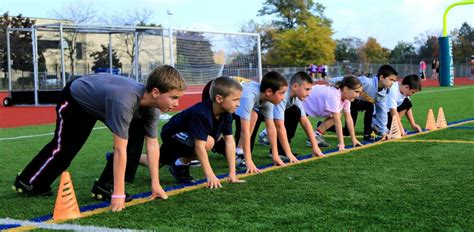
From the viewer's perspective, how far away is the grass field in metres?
3.47

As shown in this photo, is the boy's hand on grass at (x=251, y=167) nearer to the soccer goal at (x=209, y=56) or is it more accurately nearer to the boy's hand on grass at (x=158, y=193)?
the boy's hand on grass at (x=158, y=193)

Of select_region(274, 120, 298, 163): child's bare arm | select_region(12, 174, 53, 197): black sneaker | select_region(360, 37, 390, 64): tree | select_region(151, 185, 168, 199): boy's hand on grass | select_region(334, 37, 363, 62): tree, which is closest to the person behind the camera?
select_region(151, 185, 168, 199): boy's hand on grass

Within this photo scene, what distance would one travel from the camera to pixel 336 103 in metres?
7.32

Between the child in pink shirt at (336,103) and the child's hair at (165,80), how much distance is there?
3.54 m

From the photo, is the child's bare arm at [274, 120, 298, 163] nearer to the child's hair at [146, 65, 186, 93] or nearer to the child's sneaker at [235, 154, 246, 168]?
the child's sneaker at [235, 154, 246, 168]

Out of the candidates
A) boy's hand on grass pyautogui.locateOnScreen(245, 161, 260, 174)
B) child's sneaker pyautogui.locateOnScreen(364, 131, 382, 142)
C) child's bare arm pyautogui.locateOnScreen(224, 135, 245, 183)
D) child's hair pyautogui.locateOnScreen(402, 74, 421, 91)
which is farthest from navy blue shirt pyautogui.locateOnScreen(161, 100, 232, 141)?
child's hair pyautogui.locateOnScreen(402, 74, 421, 91)

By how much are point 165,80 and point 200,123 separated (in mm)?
893

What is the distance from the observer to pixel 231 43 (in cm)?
2233

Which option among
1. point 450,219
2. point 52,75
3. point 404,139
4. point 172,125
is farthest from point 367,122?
point 52,75

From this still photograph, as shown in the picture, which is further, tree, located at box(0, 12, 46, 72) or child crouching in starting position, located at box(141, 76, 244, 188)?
tree, located at box(0, 12, 46, 72)

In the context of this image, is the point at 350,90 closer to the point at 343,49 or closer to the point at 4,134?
the point at 4,134

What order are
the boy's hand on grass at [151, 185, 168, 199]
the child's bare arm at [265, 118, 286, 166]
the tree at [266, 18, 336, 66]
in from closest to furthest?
the boy's hand on grass at [151, 185, 168, 199], the child's bare arm at [265, 118, 286, 166], the tree at [266, 18, 336, 66]

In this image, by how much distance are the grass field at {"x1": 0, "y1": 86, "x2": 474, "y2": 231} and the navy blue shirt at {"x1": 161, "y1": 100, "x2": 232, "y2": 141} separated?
464mm

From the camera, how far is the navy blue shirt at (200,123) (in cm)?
468
